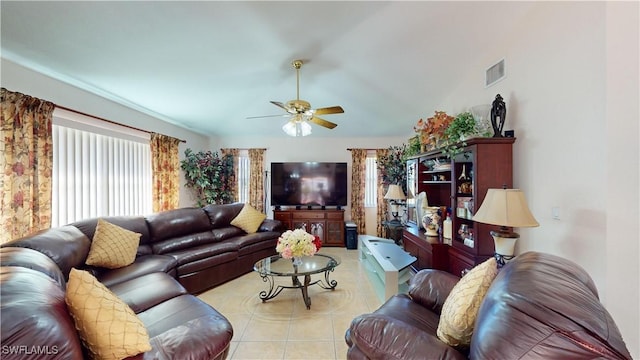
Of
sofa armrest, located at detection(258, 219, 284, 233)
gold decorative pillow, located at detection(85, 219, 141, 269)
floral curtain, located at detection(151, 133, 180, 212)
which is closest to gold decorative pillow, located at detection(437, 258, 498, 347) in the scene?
gold decorative pillow, located at detection(85, 219, 141, 269)

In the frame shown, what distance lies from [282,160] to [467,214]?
13.4 ft

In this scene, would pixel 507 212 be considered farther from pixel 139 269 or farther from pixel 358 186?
pixel 358 186

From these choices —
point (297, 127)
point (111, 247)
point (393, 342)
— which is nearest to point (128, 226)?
point (111, 247)

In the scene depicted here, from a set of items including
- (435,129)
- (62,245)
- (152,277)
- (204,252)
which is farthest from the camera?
(204,252)

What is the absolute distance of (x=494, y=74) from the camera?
2.66m

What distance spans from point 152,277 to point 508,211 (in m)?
3.16

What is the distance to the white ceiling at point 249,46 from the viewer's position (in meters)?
2.02

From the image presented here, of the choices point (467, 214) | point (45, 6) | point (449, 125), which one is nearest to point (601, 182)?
point (467, 214)

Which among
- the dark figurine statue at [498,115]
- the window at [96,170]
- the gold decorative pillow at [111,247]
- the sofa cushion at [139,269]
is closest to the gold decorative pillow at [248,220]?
the sofa cushion at [139,269]

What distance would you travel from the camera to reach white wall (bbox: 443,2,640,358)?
163 centimetres

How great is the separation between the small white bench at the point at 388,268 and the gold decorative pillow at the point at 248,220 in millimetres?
1919

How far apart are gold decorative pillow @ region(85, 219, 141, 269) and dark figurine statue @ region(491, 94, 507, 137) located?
4.08m

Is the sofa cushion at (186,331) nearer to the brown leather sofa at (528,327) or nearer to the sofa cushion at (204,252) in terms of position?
the brown leather sofa at (528,327)

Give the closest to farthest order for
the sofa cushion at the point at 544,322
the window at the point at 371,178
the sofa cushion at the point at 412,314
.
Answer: the sofa cushion at the point at 544,322, the sofa cushion at the point at 412,314, the window at the point at 371,178
